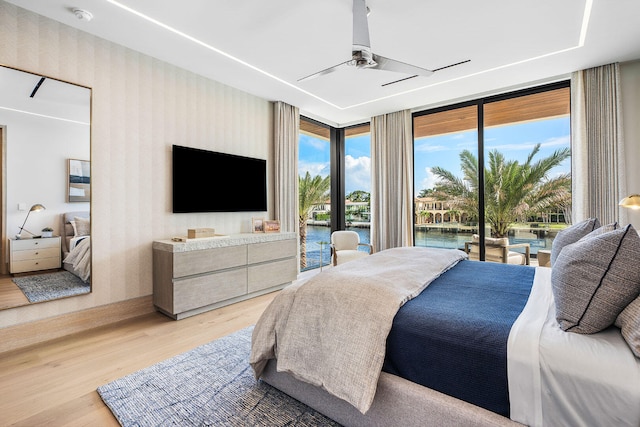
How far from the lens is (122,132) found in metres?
2.95

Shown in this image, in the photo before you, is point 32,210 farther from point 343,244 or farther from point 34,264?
point 343,244

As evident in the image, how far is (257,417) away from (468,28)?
3.41 meters

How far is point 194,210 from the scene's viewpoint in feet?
11.6

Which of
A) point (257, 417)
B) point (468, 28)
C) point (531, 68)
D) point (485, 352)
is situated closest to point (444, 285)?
point (485, 352)

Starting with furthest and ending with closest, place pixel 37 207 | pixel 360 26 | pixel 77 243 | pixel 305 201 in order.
A: pixel 305 201 < pixel 77 243 < pixel 37 207 < pixel 360 26

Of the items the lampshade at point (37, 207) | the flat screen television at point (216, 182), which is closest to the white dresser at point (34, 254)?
the lampshade at point (37, 207)

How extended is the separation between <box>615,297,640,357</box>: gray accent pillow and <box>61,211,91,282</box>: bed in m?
3.66

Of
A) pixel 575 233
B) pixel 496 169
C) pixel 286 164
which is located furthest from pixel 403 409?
pixel 496 169

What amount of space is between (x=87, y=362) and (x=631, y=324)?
10.2 ft

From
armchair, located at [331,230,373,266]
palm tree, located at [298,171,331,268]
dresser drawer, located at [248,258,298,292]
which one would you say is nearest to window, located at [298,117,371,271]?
palm tree, located at [298,171,331,268]

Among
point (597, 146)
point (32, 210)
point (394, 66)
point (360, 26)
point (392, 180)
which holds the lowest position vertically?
point (32, 210)

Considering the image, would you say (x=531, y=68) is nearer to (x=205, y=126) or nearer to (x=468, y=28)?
(x=468, y=28)

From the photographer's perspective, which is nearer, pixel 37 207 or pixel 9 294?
pixel 9 294

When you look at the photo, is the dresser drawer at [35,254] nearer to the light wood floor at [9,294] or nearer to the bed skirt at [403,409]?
the light wood floor at [9,294]
